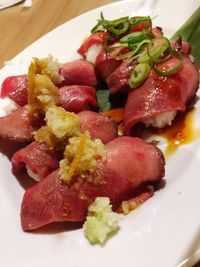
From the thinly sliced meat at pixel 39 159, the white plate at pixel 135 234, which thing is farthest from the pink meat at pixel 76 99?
the white plate at pixel 135 234

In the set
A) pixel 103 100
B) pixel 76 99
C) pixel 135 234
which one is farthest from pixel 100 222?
pixel 103 100

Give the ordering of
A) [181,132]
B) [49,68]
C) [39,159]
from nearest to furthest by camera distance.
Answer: [39,159]
[181,132]
[49,68]

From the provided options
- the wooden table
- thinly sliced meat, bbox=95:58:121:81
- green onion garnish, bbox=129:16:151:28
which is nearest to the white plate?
thinly sliced meat, bbox=95:58:121:81

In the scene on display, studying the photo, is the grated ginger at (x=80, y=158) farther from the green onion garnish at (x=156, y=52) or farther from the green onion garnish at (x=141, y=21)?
the green onion garnish at (x=141, y=21)

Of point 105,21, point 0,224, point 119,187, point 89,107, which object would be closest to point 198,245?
point 119,187

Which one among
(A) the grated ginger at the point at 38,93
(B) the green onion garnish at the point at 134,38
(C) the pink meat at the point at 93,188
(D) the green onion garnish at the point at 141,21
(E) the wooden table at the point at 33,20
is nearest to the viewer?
(C) the pink meat at the point at 93,188

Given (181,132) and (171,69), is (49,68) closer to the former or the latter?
(171,69)

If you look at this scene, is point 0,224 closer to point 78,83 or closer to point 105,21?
point 78,83
